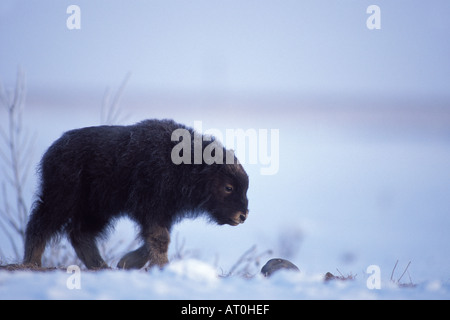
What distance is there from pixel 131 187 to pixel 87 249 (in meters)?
1.43

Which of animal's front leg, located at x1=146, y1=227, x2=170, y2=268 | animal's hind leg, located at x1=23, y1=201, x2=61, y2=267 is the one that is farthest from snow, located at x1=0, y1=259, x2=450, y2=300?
animal's hind leg, located at x1=23, y1=201, x2=61, y2=267

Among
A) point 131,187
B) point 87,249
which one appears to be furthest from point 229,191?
point 87,249

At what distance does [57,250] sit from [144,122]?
601 cm

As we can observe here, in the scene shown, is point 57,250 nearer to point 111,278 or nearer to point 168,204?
point 168,204

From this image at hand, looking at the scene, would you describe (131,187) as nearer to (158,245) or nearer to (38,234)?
(158,245)

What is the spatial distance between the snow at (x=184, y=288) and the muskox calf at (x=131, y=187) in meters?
2.21

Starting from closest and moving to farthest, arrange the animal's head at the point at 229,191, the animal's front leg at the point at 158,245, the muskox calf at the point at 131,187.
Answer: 1. the animal's front leg at the point at 158,245
2. the muskox calf at the point at 131,187
3. the animal's head at the point at 229,191

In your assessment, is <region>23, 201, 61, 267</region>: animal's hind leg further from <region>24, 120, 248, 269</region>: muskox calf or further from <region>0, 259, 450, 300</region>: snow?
<region>0, 259, 450, 300</region>: snow

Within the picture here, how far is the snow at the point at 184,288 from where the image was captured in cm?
498

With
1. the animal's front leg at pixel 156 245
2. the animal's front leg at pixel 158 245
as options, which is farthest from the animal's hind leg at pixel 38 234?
the animal's front leg at pixel 158 245

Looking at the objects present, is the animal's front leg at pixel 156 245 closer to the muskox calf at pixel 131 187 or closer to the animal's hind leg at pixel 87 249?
the muskox calf at pixel 131 187

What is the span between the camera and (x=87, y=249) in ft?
29.0
